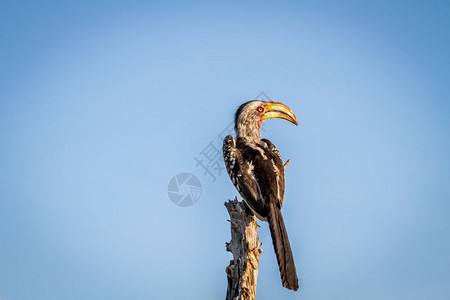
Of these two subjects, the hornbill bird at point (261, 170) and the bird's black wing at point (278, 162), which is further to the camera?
the bird's black wing at point (278, 162)

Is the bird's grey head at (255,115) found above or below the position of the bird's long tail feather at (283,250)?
above

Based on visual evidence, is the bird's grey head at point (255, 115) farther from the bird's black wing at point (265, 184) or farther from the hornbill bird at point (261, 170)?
the bird's black wing at point (265, 184)

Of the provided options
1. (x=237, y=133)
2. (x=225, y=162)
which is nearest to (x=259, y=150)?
(x=225, y=162)

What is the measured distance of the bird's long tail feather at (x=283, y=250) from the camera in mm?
5199

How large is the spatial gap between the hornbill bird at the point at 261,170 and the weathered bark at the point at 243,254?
0.19 metres

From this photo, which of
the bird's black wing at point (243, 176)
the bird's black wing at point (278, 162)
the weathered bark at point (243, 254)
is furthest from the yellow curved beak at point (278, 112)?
the weathered bark at point (243, 254)

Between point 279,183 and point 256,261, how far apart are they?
1292mm

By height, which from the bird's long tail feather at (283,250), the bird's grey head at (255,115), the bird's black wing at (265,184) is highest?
the bird's grey head at (255,115)

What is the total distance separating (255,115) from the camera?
8.23 meters

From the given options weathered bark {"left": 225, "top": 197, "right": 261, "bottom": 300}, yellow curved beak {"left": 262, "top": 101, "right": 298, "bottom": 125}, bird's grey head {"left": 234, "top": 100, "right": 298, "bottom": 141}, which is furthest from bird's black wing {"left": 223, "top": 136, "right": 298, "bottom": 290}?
yellow curved beak {"left": 262, "top": 101, "right": 298, "bottom": 125}

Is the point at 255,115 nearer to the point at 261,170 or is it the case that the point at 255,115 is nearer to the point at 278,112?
the point at 278,112

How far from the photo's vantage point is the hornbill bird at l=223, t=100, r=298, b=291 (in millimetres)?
5398

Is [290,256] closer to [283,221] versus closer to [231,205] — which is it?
[283,221]

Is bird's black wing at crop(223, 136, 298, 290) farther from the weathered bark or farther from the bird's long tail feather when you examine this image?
the weathered bark
